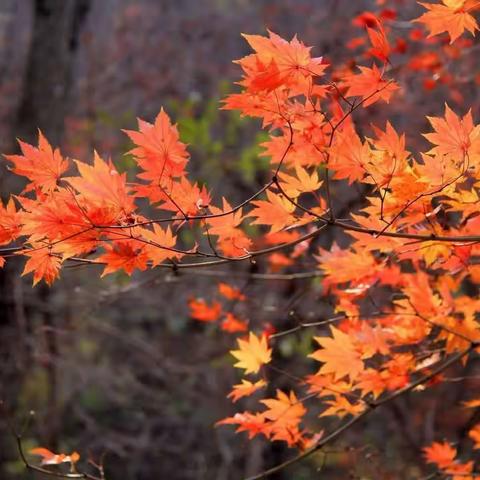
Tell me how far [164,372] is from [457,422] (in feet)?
8.97

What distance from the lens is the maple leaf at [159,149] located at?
1557 millimetres

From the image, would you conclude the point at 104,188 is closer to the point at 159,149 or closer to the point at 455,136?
the point at 159,149

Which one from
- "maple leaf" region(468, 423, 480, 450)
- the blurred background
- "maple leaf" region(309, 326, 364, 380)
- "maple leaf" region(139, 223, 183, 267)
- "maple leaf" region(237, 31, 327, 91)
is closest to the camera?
"maple leaf" region(237, 31, 327, 91)

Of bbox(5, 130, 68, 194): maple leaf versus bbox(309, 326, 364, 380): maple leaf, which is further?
bbox(309, 326, 364, 380): maple leaf

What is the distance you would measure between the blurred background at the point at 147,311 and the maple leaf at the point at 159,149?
142 cm

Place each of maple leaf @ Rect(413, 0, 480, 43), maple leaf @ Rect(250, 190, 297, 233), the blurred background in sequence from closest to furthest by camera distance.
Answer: maple leaf @ Rect(413, 0, 480, 43)
maple leaf @ Rect(250, 190, 297, 233)
the blurred background

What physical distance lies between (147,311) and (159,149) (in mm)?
7896

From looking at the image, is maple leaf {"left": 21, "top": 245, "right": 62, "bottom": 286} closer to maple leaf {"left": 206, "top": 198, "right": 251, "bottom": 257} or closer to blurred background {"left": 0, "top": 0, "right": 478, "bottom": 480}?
maple leaf {"left": 206, "top": 198, "right": 251, "bottom": 257}

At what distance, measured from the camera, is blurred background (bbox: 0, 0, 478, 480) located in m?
5.21

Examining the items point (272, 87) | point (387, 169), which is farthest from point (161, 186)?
point (387, 169)

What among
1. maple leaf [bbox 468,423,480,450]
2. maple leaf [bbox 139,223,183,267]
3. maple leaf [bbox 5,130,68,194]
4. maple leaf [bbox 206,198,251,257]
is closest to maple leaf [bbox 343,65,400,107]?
maple leaf [bbox 206,198,251,257]

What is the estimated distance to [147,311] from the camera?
9336 mm

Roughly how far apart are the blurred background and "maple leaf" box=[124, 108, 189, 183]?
4.65 ft

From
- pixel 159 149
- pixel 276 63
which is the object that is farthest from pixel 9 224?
pixel 276 63
